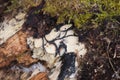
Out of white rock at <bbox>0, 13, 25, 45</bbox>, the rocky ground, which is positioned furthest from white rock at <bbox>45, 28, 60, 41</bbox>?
white rock at <bbox>0, 13, 25, 45</bbox>

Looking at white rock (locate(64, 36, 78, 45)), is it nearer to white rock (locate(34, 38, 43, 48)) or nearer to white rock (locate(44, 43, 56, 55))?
white rock (locate(44, 43, 56, 55))

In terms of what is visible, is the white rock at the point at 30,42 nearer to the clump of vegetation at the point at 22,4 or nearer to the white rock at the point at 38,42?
the white rock at the point at 38,42

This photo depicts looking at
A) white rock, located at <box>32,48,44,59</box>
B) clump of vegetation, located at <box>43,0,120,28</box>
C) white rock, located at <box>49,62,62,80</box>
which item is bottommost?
white rock, located at <box>49,62,62,80</box>

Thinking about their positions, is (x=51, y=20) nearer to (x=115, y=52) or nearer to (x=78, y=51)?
(x=78, y=51)

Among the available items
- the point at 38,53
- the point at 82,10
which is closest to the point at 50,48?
the point at 38,53

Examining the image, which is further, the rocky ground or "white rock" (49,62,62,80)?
"white rock" (49,62,62,80)

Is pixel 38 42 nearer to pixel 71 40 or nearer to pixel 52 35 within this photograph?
pixel 52 35

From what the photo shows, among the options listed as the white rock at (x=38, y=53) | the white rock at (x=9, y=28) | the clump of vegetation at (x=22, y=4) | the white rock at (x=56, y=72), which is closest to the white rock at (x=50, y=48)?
the white rock at (x=38, y=53)
